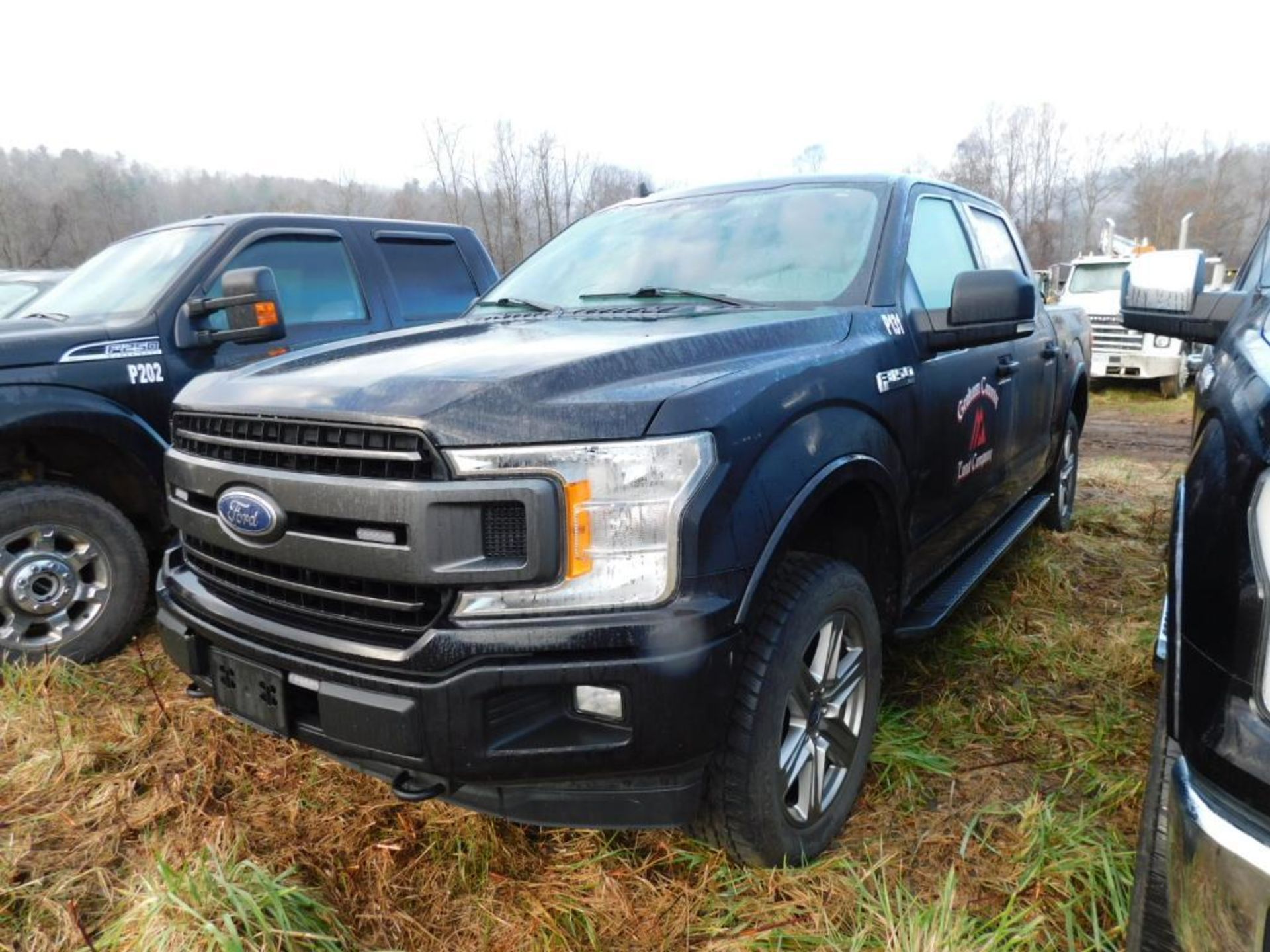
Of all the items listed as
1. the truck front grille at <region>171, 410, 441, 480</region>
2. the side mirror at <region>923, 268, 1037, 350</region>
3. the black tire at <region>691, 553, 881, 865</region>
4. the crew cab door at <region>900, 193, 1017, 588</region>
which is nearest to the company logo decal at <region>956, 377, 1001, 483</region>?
the crew cab door at <region>900, 193, 1017, 588</region>

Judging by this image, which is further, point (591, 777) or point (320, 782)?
point (320, 782)

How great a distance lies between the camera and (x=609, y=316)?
2.42 metres

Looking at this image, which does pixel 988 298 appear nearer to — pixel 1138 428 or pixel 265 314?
pixel 265 314

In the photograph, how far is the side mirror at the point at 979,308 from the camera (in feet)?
8.29

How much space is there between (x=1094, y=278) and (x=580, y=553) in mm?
15729

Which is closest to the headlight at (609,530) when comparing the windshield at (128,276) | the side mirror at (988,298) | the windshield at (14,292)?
the side mirror at (988,298)

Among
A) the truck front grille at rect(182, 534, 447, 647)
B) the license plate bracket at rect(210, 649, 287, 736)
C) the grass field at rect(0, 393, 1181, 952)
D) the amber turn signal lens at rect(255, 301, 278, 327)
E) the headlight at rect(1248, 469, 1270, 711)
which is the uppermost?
the amber turn signal lens at rect(255, 301, 278, 327)

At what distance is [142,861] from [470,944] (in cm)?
95

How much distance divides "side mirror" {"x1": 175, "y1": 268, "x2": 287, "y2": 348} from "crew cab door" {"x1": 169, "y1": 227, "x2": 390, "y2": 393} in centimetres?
11

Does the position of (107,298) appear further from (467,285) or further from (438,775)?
(438,775)

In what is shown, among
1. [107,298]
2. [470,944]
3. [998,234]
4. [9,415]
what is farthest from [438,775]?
[998,234]

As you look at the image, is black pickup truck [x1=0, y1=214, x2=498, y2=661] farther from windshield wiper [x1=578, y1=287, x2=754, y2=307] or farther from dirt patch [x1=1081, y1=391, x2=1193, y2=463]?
dirt patch [x1=1081, y1=391, x2=1193, y2=463]

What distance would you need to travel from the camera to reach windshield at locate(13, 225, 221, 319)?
3.73m

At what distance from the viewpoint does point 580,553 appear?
156 centimetres
